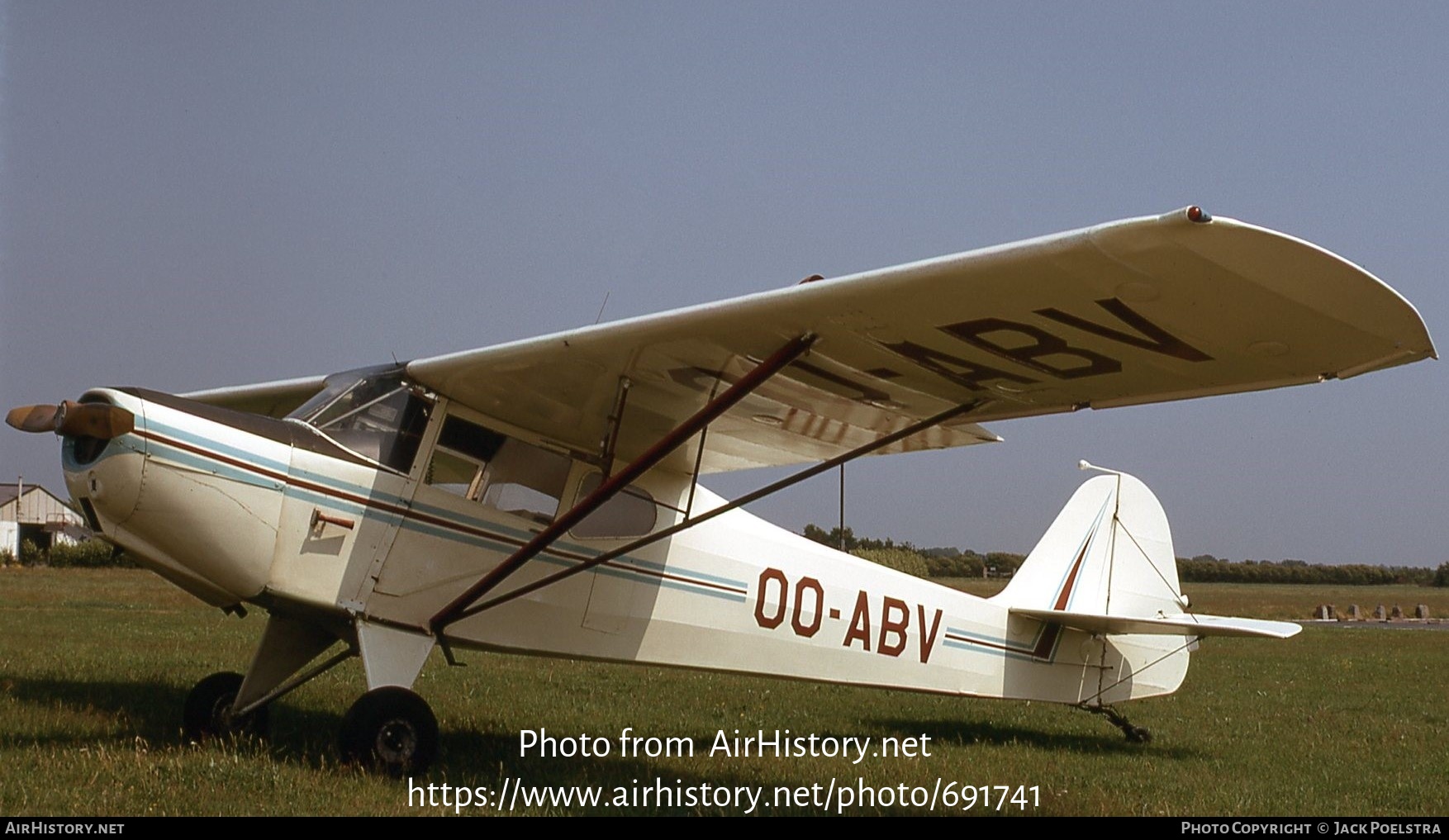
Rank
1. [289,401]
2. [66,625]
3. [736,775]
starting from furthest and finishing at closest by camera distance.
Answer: [66,625]
[289,401]
[736,775]

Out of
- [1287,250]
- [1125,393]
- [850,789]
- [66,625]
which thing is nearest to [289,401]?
[850,789]

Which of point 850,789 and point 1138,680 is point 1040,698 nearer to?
point 1138,680

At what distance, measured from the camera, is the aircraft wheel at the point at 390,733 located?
212 inches

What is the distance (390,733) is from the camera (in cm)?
546

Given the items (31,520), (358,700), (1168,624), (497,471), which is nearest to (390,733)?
(358,700)

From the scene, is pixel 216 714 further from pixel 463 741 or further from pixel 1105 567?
pixel 1105 567

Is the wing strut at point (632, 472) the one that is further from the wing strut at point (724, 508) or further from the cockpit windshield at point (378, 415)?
the cockpit windshield at point (378, 415)

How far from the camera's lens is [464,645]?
6.44 metres

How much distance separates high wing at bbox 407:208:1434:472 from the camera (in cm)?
386

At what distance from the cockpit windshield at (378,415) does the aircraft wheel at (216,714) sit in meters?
1.89

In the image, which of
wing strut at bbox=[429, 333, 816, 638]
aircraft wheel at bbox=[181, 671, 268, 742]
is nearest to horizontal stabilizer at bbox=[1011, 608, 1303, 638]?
wing strut at bbox=[429, 333, 816, 638]

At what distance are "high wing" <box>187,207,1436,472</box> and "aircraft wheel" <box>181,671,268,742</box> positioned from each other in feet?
7.91

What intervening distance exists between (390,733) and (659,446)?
1.95 meters

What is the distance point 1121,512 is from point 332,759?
22.4 feet
